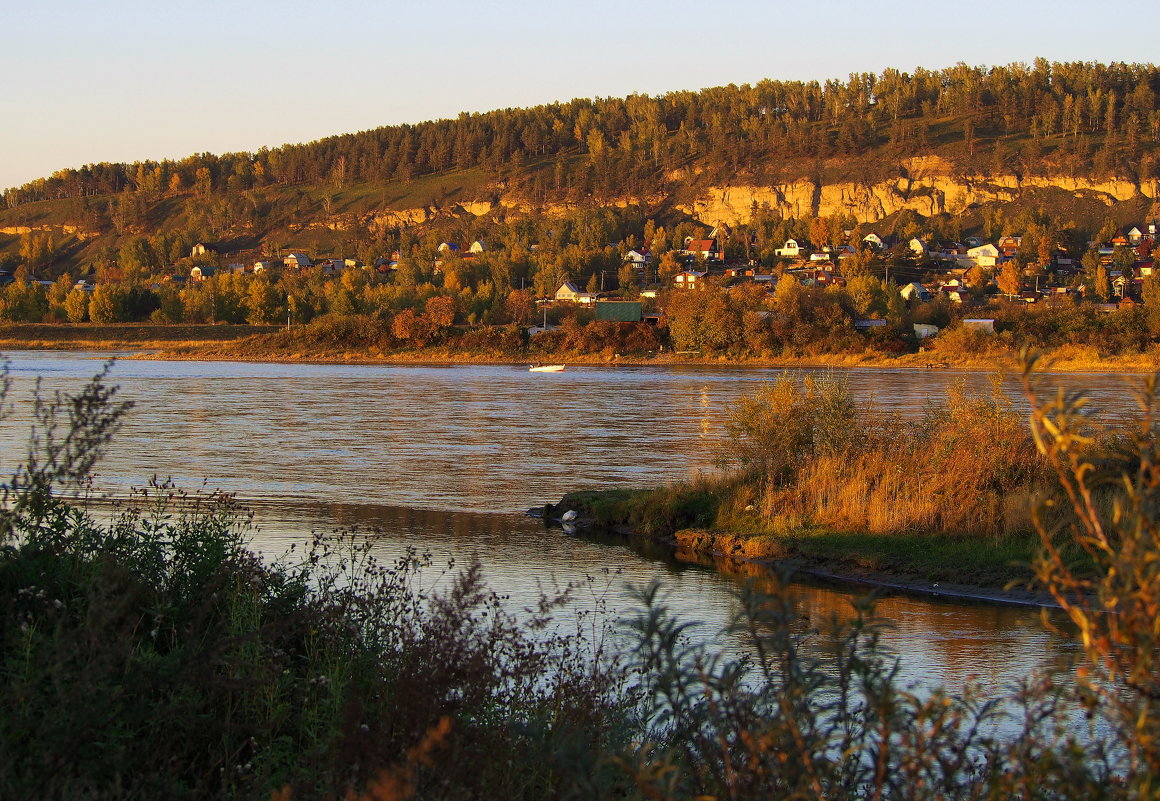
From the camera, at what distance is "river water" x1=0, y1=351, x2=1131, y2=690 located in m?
13.2

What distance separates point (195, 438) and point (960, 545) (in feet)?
67.4

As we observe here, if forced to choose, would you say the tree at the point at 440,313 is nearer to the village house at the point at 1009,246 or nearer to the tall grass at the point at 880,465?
the village house at the point at 1009,246

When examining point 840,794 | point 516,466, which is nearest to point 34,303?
point 516,466

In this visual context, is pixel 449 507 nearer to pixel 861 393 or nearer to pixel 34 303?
pixel 861 393

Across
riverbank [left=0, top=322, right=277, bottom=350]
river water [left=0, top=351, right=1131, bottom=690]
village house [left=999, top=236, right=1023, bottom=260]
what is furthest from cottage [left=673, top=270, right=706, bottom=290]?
river water [left=0, top=351, right=1131, bottom=690]

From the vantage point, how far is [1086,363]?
7231 cm

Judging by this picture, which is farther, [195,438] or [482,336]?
[482,336]

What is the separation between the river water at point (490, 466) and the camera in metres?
Answer: 13.2

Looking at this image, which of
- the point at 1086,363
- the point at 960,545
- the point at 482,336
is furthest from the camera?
the point at 482,336

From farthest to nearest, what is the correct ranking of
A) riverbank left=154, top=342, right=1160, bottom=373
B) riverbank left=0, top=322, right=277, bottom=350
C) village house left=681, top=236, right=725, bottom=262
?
village house left=681, top=236, right=725, bottom=262, riverbank left=0, top=322, right=277, bottom=350, riverbank left=154, top=342, right=1160, bottom=373

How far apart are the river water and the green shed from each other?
40012mm

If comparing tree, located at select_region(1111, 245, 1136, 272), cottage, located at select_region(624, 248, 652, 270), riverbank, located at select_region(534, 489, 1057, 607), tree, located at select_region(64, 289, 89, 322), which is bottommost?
riverbank, located at select_region(534, 489, 1057, 607)

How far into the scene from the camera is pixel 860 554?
16.2 meters

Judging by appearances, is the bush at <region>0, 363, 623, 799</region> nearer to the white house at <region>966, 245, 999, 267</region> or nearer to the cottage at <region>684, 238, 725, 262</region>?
the white house at <region>966, 245, 999, 267</region>
